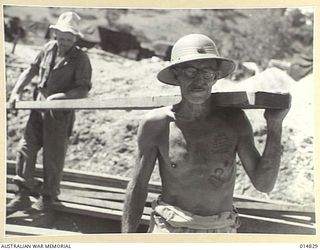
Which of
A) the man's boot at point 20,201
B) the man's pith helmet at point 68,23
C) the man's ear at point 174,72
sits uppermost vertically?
the man's pith helmet at point 68,23

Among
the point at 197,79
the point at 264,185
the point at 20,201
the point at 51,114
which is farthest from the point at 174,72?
the point at 20,201

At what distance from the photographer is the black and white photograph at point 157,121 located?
4.07ft

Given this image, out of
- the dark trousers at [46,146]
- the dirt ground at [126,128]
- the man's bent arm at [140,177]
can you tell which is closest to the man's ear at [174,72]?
the man's bent arm at [140,177]

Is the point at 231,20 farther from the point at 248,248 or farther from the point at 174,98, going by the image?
the point at 248,248

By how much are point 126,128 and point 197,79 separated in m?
0.83

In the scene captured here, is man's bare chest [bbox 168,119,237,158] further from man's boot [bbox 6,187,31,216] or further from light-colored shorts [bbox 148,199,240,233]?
man's boot [bbox 6,187,31,216]

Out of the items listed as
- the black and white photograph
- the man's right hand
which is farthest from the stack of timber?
the man's right hand

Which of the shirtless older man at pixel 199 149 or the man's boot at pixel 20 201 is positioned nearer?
the shirtless older man at pixel 199 149

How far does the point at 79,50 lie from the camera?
1.72 m

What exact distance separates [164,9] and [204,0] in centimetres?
11

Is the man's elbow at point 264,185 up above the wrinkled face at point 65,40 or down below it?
below

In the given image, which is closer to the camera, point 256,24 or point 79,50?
point 256,24

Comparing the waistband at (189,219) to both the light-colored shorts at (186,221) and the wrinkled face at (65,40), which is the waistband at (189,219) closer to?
the light-colored shorts at (186,221)

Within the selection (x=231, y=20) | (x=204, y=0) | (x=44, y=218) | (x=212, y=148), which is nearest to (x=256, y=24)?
(x=231, y=20)
